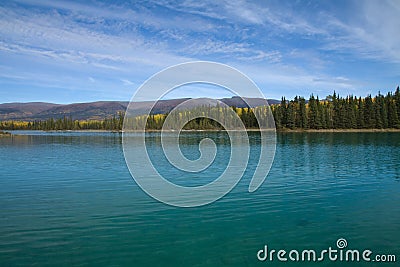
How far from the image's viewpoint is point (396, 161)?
33.4m

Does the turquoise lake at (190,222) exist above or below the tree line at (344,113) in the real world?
below

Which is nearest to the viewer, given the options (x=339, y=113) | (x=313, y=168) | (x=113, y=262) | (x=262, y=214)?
(x=113, y=262)

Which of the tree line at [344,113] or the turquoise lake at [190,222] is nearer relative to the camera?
the turquoise lake at [190,222]

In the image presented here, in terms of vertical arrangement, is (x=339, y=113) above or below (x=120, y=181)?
above

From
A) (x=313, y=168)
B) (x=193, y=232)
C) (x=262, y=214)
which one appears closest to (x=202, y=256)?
(x=193, y=232)

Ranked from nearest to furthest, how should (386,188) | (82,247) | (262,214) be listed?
1. (82,247)
2. (262,214)
3. (386,188)

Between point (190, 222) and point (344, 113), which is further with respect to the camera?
point (344, 113)

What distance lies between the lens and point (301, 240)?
464 inches

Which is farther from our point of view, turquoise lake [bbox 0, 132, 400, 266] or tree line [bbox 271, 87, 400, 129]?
tree line [bbox 271, 87, 400, 129]

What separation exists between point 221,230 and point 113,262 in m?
4.52

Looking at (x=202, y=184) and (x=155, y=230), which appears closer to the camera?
(x=155, y=230)

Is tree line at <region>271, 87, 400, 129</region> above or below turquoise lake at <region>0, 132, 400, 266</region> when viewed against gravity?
above

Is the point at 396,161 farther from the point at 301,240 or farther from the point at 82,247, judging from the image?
the point at 82,247

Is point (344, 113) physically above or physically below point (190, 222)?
above
